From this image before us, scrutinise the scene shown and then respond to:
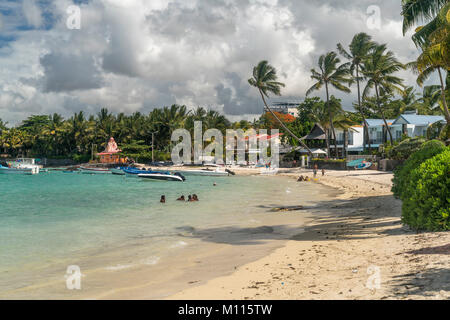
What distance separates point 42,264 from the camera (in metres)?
9.49

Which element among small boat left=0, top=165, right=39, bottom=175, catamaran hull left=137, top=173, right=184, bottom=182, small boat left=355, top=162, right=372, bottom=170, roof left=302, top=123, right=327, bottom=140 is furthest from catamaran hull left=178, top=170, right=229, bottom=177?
small boat left=0, top=165, right=39, bottom=175

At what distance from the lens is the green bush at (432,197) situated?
7.50 m

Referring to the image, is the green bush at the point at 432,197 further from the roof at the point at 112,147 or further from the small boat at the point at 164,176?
the roof at the point at 112,147

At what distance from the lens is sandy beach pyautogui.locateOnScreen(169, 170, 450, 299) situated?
5168 millimetres

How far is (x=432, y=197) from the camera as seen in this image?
756 cm

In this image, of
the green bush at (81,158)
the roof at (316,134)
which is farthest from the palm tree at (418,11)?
the green bush at (81,158)

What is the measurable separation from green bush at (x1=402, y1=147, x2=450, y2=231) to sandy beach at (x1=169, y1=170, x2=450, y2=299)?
0.30m

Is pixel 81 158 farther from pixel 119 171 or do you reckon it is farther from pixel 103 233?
pixel 103 233

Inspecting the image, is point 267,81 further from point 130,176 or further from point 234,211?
point 234,211

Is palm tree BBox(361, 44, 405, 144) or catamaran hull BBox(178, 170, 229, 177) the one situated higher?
palm tree BBox(361, 44, 405, 144)

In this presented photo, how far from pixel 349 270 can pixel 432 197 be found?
2.62m

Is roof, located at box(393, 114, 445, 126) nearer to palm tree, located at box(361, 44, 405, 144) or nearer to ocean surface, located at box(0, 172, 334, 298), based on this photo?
palm tree, located at box(361, 44, 405, 144)

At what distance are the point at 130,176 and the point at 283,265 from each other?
44626mm

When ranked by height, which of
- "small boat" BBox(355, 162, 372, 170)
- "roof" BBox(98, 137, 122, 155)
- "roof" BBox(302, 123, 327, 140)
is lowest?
"small boat" BBox(355, 162, 372, 170)
